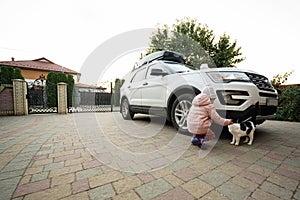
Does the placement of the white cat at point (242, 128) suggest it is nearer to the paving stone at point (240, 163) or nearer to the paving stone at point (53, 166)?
the paving stone at point (240, 163)

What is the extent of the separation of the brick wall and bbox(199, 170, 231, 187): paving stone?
988 centimetres

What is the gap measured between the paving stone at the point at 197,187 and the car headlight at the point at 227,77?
1.81m

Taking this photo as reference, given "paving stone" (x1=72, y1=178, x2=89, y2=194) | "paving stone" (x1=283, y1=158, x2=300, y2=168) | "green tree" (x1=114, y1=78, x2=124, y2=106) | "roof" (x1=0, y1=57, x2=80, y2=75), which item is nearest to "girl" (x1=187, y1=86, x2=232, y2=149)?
"paving stone" (x1=283, y1=158, x2=300, y2=168)

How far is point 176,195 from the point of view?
3.74ft

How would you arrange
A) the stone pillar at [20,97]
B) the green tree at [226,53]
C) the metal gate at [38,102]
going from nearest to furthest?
the stone pillar at [20,97], the metal gate at [38,102], the green tree at [226,53]

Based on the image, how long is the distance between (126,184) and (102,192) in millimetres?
225

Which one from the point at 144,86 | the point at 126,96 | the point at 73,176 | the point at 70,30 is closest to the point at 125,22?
the point at 70,30

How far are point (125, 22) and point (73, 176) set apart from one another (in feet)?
29.9

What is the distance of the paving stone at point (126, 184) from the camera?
1.22 m

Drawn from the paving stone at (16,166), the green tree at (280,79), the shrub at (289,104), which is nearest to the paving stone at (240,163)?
the paving stone at (16,166)

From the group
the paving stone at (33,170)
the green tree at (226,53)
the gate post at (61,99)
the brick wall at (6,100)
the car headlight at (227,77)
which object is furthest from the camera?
the green tree at (226,53)

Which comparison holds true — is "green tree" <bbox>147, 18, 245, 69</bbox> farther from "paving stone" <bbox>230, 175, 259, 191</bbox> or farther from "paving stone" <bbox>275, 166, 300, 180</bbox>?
"paving stone" <bbox>230, 175, 259, 191</bbox>

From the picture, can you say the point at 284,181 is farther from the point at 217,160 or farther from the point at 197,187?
the point at 197,187

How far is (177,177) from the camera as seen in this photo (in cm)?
143
